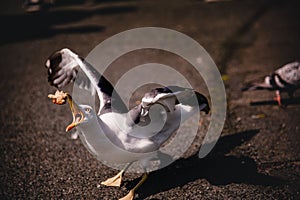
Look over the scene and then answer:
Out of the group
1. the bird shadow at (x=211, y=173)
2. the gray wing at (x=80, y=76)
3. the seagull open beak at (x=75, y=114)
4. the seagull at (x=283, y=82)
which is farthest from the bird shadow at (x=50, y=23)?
the seagull open beak at (x=75, y=114)

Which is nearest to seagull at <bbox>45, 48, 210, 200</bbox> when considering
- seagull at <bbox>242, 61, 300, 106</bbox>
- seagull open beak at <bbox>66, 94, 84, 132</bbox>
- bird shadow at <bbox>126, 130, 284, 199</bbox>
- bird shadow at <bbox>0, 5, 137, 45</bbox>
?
seagull open beak at <bbox>66, 94, 84, 132</bbox>

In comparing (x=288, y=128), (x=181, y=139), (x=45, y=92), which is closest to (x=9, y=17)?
(x=45, y=92)

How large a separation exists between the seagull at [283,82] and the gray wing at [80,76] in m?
2.14

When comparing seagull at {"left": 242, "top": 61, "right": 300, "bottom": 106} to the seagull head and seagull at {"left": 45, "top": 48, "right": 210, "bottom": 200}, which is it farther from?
the seagull head

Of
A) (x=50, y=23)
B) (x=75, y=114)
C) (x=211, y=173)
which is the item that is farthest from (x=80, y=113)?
(x=50, y=23)

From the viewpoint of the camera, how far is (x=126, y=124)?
3854 mm

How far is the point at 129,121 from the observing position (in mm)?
3818

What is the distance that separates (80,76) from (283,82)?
2.65 meters

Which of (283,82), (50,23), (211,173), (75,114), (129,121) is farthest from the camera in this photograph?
(50,23)

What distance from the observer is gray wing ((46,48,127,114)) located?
13.7ft

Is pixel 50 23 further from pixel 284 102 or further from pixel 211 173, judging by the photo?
Answer: pixel 211 173

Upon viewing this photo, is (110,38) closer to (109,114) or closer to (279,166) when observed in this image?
(109,114)

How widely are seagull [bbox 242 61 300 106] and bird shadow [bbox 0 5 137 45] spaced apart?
3.43m

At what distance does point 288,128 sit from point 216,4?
4.10 metres
